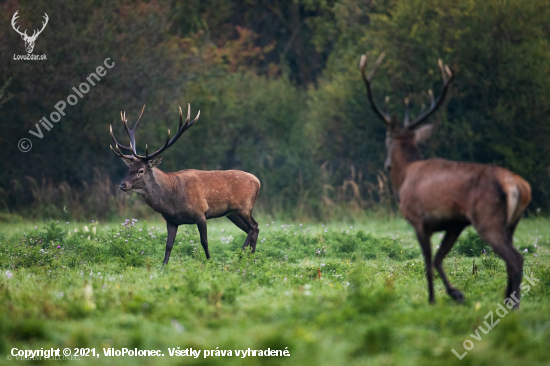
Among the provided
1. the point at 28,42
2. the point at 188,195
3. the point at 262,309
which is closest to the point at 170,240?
the point at 188,195

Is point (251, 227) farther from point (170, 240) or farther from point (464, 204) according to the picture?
point (464, 204)

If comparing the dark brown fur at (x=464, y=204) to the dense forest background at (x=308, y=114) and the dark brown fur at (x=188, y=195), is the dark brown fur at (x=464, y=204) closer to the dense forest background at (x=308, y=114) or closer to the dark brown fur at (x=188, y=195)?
the dark brown fur at (x=188, y=195)

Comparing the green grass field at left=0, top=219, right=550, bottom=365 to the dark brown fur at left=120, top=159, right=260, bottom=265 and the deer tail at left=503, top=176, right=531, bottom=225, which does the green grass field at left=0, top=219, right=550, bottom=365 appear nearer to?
the dark brown fur at left=120, top=159, right=260, bottom=265

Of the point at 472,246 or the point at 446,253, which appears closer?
the point at 446,253

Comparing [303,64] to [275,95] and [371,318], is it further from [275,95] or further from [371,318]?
[371,318]

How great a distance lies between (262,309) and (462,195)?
217 cm

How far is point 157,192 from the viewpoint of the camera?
9.87m

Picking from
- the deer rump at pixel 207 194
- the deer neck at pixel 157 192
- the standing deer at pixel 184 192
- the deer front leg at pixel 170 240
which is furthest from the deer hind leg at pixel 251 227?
the deer neck at pixel 157 192

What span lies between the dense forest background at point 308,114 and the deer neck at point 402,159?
9.75 meters

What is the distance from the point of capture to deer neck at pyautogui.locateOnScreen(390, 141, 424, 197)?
23.1 ft

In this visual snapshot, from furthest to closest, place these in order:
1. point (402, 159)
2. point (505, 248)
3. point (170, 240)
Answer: point (170, 240) < point (402, 159) < point (505, 248)

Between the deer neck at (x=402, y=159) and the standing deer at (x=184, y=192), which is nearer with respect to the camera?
the deer neck at (x=402, y=159)

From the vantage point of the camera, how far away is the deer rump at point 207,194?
991 centimetres

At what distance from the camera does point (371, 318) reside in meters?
5.28
